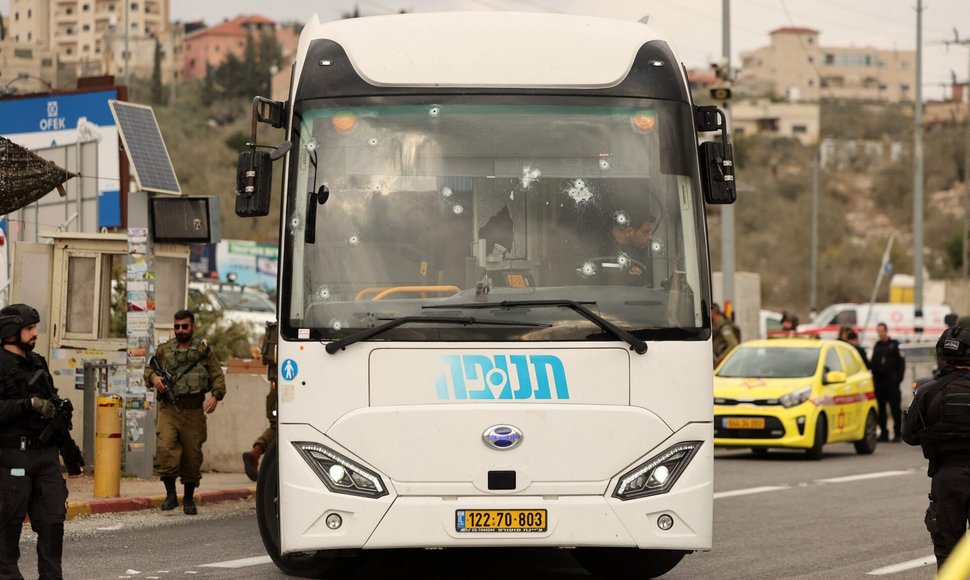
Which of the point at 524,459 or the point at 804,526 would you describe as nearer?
the point at 524,459

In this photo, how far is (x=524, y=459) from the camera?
8781mm

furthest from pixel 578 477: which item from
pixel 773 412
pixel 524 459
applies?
pixel 773 412

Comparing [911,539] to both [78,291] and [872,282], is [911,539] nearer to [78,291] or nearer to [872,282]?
[78,291]

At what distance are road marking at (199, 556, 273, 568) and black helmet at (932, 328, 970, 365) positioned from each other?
184 inches

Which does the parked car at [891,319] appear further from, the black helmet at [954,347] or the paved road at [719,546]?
the black helmet at [954,347]

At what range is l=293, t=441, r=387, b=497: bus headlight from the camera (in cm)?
877

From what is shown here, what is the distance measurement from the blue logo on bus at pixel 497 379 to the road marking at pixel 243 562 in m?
2.84

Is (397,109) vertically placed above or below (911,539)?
above

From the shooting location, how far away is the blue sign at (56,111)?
950 inches

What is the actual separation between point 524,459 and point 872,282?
76.3 metres

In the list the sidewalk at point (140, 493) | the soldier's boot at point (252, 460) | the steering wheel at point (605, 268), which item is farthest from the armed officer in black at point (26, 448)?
the soldier's boot at point (252, 460)

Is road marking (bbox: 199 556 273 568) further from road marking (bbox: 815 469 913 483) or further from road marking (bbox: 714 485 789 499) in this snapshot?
road marking (bbox: 815 469 913 483)

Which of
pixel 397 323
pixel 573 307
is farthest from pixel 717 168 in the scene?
pixel 397 323

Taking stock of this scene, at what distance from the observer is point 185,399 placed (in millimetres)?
14344
